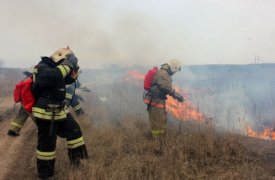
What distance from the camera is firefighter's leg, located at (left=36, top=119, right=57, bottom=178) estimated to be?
488cm

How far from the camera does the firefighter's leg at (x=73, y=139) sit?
5.13 metres

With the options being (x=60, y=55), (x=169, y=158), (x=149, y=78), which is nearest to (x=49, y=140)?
(x=60, y=55)

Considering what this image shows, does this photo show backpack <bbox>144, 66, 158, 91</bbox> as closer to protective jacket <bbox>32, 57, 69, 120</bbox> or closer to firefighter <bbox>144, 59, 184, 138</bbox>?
firefighter <bbox>144, 59, 184, 138</bbox>

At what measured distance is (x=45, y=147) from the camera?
4875mm

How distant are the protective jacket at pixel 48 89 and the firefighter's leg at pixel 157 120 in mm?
3042

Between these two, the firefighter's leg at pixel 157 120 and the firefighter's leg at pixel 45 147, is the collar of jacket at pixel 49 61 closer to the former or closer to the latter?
the firefighter's leg at pixel 45 147

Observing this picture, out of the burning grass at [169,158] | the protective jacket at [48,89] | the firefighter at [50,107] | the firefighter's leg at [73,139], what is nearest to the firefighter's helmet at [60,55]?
the firefighter at [50,107]

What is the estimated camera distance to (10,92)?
17.9 m

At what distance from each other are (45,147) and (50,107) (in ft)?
1.95

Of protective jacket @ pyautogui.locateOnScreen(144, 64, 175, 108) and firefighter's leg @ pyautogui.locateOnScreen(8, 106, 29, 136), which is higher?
protective jacket @ pyautogui.locateOnScreen(144, 64, 175, 108)

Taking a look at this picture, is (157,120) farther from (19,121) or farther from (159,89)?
(19,121)

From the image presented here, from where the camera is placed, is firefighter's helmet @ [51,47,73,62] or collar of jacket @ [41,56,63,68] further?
firefighter's helmet @ [51,47,73,62]

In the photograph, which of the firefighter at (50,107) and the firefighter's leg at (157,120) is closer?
the firefighter at (50,107)

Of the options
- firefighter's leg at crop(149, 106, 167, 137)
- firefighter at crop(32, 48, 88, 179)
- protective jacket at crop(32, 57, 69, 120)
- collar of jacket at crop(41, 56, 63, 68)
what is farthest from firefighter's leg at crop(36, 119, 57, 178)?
firefighter's leg at crop(149, 106, 167, 137)
